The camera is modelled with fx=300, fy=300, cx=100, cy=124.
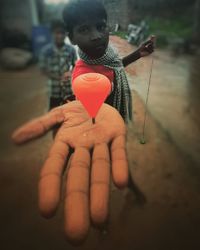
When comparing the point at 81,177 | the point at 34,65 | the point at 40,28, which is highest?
the point at 81,177

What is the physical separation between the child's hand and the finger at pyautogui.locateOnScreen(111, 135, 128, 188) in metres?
0.17

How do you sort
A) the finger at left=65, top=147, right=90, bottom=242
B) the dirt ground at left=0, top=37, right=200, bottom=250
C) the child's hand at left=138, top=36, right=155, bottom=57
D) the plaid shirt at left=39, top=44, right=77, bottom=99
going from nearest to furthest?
the finger at left=65, top=147, right=90, bottom=242, the child's hand at left=138, top=36, right=155, bottom=57, the dirt ground at left=0, top=37, right=200, bottom=250, the plaid shirt at left=39, top=44, right=77, bottom=99

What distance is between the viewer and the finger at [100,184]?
0.46 m

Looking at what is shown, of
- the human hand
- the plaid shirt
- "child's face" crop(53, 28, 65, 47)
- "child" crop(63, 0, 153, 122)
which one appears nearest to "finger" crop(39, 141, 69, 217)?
the human hand

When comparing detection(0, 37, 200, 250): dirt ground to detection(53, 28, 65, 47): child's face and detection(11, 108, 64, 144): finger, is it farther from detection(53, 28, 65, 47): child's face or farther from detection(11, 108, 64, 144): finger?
detection(53, 28, 65, 47): child's face

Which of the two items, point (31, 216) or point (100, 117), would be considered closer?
point (100, 117)

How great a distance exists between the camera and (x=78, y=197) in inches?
18.6

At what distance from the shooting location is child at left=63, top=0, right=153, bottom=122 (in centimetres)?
51

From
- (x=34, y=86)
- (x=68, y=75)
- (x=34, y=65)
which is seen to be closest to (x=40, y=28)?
(x=34, y=65)

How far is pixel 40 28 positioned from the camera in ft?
13.1

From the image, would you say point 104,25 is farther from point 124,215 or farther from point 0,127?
point 0,127

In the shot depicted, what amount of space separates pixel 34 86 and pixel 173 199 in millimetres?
1598

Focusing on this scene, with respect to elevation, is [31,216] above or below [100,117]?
below

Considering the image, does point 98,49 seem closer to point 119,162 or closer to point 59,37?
point 119,162
